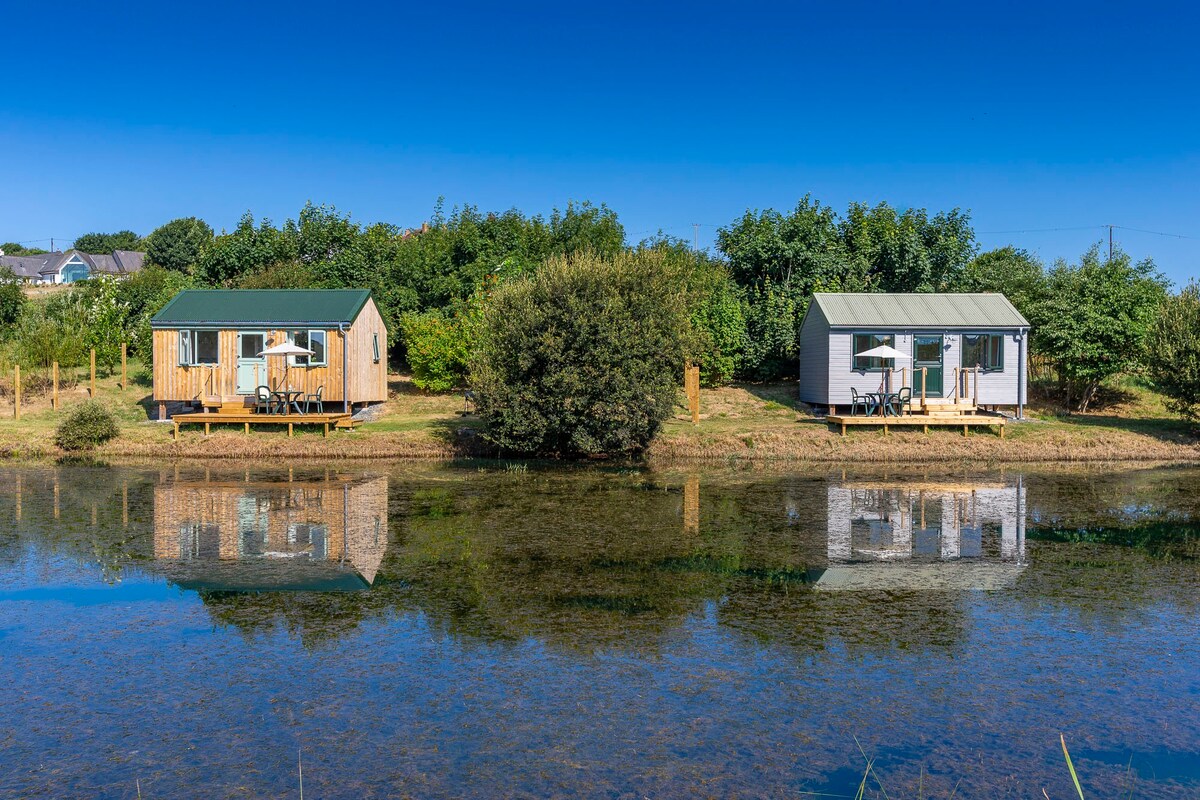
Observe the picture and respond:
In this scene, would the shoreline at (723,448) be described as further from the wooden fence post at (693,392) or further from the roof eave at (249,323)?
the roof eave at (249,323)

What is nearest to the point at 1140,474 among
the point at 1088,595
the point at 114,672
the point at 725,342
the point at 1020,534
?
the point at 1020,534

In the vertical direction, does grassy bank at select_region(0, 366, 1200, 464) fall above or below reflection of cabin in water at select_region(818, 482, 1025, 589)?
above

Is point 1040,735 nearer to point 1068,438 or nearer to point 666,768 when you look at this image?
point 666,768

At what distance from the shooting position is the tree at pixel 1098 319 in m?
29.0

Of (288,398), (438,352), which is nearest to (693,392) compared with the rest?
(438,352)

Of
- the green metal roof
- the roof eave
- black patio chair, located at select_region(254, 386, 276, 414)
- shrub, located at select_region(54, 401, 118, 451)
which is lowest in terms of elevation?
shrub, located at select_region(54, 401, 118, 451)

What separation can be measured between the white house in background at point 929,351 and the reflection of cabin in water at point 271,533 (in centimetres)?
1539

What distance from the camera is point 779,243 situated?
→ 36.0 m

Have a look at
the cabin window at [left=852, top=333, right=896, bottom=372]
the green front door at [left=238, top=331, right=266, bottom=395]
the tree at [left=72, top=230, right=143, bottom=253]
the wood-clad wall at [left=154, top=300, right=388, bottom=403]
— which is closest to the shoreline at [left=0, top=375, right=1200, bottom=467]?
the wood-clad wall at [left=154, top=300, right=388, bottom=403]

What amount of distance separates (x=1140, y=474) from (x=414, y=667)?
18.9m

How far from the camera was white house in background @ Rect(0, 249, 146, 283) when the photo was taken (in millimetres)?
97812

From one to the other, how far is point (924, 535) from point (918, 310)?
57.0 feet

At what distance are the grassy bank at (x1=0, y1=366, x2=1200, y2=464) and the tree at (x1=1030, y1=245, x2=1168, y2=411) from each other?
1864 millimetres

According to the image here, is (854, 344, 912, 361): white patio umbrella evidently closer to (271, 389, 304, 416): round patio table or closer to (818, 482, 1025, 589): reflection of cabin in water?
(818, 482, 1025, 589): reflection of cabin in water
